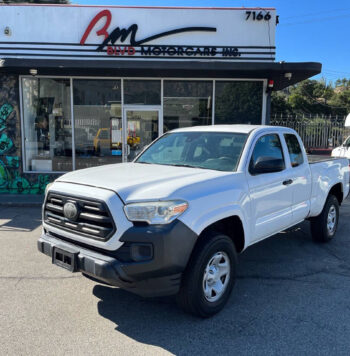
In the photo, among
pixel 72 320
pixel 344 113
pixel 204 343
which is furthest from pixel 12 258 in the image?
pixel 344 113

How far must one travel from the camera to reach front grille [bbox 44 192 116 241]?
3.11m

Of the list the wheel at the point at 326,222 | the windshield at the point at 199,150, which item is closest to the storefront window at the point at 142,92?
the windshield at the point at 199,150

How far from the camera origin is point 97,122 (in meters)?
10.4

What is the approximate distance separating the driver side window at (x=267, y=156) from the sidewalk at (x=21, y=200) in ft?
20.9

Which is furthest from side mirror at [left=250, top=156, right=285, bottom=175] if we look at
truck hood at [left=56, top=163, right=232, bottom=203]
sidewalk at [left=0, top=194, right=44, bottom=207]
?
sidewalk at [left=0, top=194, right=44, bottom=207]

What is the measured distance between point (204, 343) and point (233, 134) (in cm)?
247

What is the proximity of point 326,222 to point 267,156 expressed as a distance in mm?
2302

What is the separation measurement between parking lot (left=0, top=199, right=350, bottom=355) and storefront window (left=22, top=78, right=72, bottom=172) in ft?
18.6

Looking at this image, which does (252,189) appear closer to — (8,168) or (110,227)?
(110,227)

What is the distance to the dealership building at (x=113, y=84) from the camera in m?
10.0

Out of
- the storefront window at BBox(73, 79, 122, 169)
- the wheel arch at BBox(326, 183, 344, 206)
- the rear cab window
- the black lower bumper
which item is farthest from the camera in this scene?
the storefront window at BBox(73, 79, 122, 169)

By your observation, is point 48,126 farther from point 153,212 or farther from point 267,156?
point 153,212

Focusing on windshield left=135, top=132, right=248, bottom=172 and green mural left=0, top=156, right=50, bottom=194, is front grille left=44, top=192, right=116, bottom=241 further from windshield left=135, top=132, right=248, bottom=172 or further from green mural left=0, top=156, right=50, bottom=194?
green mural left=0, top=156, right=50, bottom=194

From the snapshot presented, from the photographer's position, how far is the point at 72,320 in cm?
346
